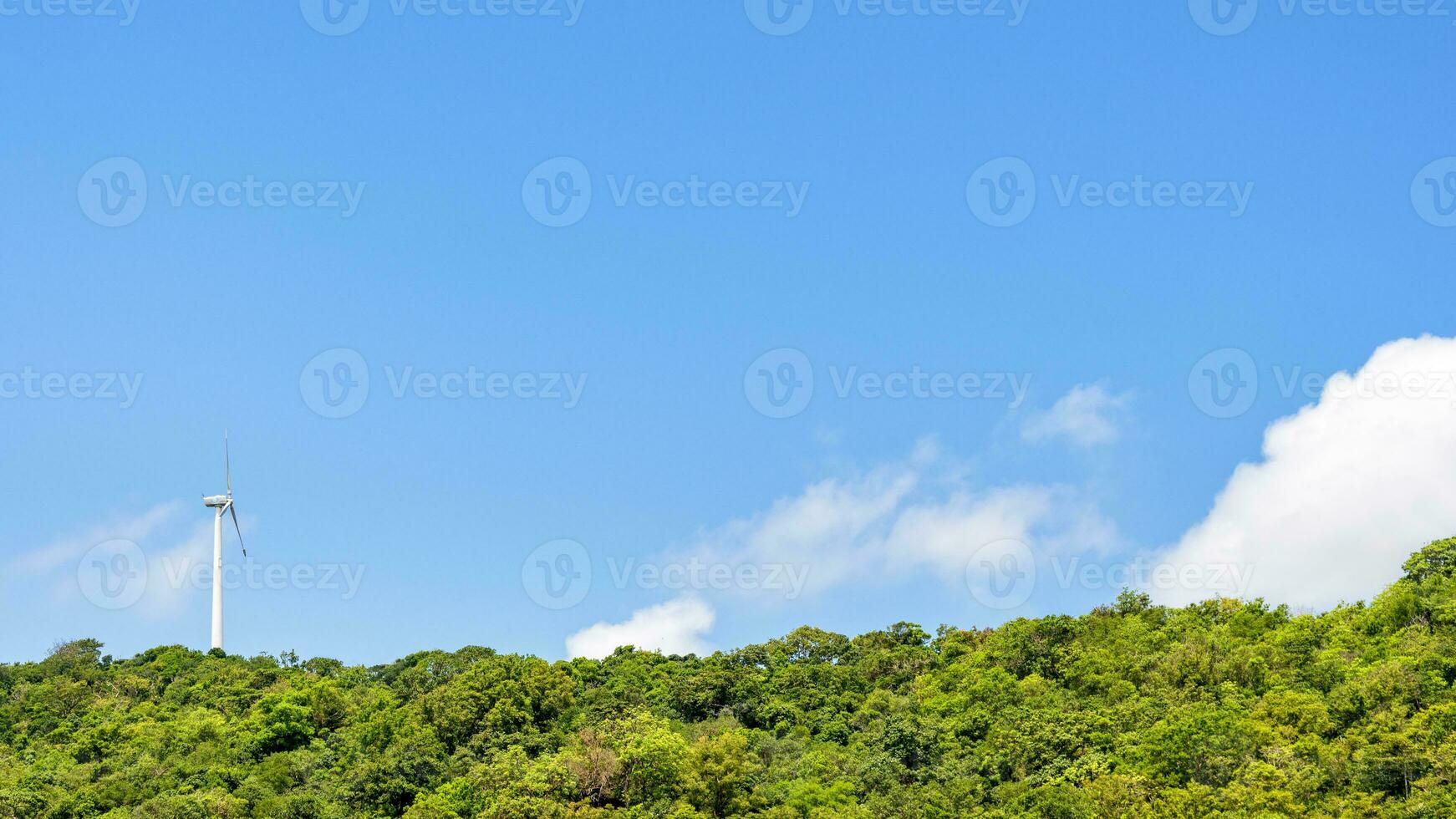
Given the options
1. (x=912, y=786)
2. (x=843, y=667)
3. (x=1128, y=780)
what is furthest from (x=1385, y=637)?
(x=843, y=667)

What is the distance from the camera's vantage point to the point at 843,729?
6988cm

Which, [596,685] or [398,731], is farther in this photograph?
[596,685]

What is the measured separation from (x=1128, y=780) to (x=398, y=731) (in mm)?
35260

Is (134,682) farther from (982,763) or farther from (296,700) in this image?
(982,763)

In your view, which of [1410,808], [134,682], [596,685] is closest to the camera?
[1410,808]

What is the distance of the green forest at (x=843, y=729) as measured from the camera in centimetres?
5247

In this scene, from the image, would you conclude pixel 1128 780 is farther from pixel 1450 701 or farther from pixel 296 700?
pixel 296 700

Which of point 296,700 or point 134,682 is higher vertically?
point 134,682

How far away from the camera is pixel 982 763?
2352 inches

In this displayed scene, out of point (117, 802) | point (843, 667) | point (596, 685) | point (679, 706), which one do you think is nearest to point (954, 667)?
point (843, 667)

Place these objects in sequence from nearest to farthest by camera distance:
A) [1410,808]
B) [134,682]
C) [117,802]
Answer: [1410,808] < [117,802] < [134,682]

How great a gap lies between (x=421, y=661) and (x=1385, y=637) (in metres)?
54.4

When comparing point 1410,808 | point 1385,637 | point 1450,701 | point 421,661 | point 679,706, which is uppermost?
point 421,661

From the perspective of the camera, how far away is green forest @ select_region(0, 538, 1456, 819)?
52.5 m
